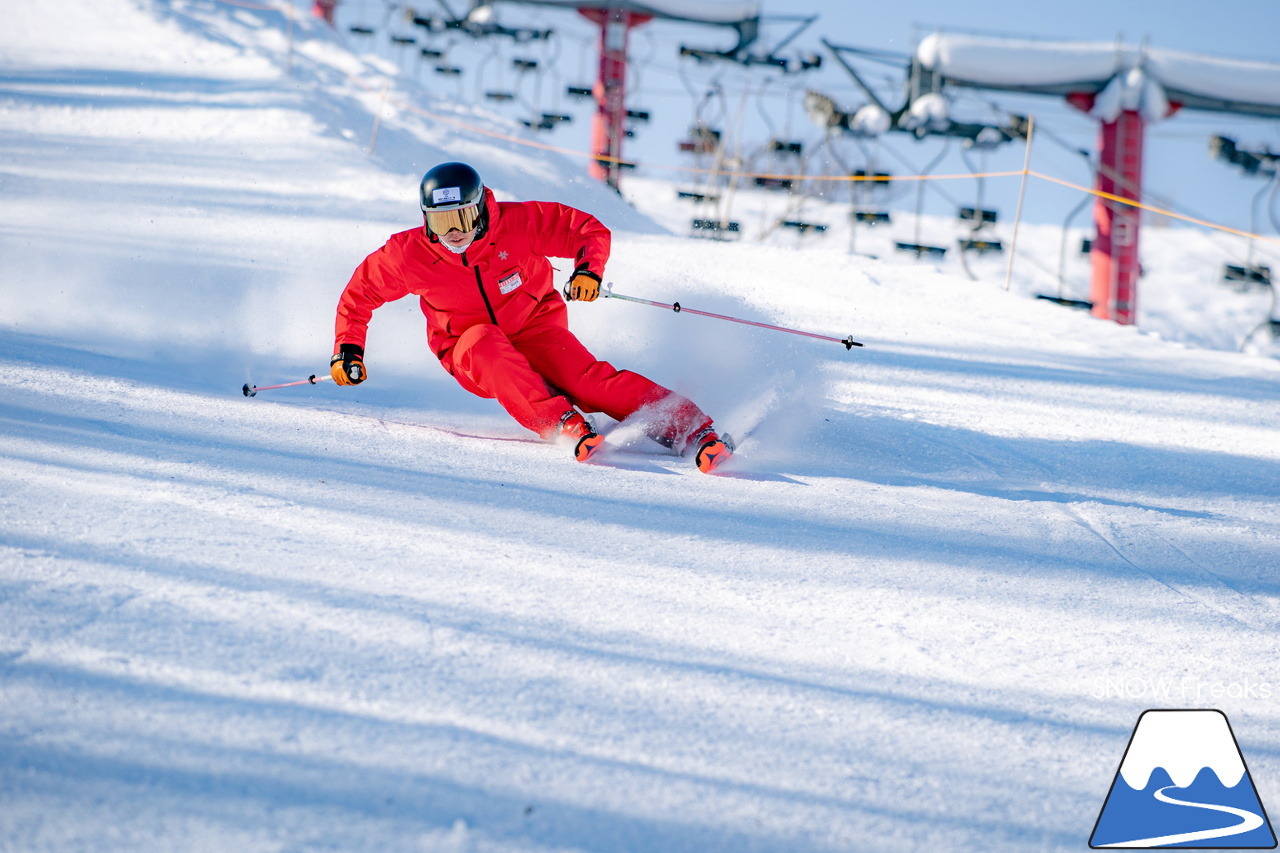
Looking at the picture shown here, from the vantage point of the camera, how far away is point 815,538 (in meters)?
2.68

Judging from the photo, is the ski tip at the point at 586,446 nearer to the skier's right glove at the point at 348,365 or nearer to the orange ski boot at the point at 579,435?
the orange ski boot at the point at 579,435

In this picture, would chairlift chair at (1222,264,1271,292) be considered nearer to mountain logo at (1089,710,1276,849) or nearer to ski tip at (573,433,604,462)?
ski tip at (573,433,604,462)

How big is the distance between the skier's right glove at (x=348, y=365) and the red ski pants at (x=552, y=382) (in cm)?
36

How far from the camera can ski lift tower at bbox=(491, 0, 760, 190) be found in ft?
50.3

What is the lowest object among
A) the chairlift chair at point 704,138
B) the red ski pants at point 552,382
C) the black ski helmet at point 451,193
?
the red ski pants at point 552,382

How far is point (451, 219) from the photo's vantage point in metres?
3.40

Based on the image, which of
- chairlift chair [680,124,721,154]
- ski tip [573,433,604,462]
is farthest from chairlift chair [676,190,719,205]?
ski tip [573,433,604,462]

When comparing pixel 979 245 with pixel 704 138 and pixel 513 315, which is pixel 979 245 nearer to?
pixel 704 138

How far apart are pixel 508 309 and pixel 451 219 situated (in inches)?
17.6

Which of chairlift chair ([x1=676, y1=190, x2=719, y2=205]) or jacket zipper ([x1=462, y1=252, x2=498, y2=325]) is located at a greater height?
chairlift chair ([x1=676, y1=190, x2=719, y2=205])

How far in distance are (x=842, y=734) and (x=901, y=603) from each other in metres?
0.68

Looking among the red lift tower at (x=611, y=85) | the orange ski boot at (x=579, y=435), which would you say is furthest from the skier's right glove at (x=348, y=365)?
the red lift tower at (x=611, y=85)

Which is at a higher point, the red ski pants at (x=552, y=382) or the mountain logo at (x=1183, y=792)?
the red ski pants at (x=552, y=382)

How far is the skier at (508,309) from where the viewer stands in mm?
3455
